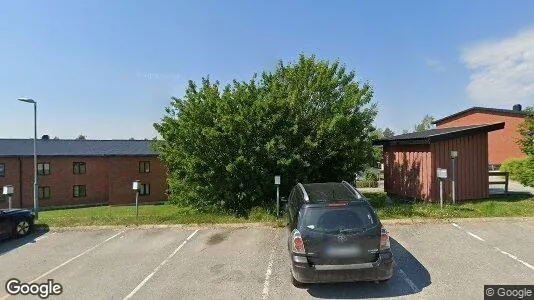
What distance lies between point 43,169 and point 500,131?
46.7 metres

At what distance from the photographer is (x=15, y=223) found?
37.3ft

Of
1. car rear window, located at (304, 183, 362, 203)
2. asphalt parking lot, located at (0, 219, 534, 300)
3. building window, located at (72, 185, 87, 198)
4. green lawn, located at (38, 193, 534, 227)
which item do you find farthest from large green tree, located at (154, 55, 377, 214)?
building window, located at (72, 185, 87, 198)

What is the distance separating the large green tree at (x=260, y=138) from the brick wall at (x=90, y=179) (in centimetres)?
2664

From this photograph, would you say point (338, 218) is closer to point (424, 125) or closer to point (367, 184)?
point (367, 184)

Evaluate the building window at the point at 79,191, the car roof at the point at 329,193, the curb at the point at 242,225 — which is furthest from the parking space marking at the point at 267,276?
the building window at the point at 79,191

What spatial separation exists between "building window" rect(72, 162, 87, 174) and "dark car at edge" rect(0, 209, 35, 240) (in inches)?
1185

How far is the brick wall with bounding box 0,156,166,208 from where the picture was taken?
3700cm

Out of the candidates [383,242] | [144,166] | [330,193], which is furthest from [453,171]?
[144,166]

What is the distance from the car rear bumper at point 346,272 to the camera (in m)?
6.14

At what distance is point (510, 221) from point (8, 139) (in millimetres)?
46275

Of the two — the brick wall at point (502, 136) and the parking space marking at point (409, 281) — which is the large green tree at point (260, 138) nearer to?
the parking space marking at point (409, 281)

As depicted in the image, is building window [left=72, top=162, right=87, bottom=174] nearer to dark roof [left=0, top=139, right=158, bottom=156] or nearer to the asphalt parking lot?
dark roof [left=0, top=139, right=158, bottom=156]

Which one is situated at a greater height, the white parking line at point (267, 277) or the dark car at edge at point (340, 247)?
the dark car at edge at point (340, 247)

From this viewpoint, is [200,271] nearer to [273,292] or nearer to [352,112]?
[273,292]
